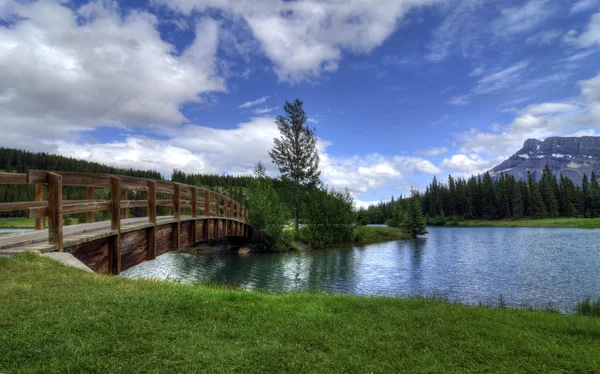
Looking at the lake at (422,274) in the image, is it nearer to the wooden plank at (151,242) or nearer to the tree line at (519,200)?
the wooden plank at (151,242)

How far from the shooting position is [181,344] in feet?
17.8

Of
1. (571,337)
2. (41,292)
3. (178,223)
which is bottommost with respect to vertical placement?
(571,337)

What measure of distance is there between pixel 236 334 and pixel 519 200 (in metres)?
142

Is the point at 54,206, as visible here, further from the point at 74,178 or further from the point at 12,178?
the point at 74,178

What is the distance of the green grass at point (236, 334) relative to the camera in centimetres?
489

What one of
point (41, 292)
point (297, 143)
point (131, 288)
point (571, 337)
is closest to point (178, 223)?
point (131, 288)

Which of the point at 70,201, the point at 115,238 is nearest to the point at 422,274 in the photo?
the point at 115,238

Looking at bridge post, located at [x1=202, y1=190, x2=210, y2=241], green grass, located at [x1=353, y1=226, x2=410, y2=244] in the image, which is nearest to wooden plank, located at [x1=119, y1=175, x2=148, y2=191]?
bridge post, located at [x1=202, y1=190, x2=210, y2=241]

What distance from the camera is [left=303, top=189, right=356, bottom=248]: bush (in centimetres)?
5034

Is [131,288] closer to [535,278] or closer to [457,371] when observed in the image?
[457,371]

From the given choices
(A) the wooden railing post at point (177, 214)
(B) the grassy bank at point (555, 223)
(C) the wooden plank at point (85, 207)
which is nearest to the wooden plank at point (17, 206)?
(C) the wooden plank at point (85, 207)

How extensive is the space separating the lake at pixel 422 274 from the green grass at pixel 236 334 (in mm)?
6301

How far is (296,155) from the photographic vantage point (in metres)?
50.8

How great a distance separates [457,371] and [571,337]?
162 inches
